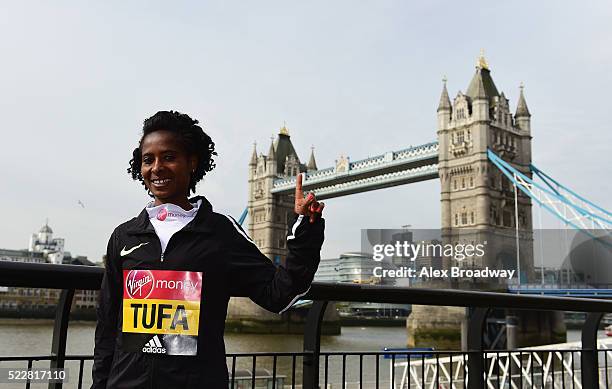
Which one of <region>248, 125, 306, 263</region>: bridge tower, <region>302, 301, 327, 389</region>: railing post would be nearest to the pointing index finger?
<region>302, 301, 327, 389</region>: railing post

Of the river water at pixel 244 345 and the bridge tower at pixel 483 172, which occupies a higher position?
the bridge tower at pixel 483 172

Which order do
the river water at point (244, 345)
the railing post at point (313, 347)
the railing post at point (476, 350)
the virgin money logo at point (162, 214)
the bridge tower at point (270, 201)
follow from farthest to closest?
the bridge tower at point (270, 201) < the river water at point (244, 345) < the railing post at point (476, 350) < the railing post at point (313, 347) < the virgin money logo at point (162, 214)

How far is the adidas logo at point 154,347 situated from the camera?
43.9 inches

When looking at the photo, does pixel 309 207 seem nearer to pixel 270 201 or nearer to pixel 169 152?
pixel 169 152

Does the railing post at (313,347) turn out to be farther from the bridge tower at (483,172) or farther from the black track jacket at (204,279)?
the bridge tower at (483,172)

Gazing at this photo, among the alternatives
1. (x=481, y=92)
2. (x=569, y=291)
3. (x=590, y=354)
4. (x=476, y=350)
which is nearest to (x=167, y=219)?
(x=476, y=350)

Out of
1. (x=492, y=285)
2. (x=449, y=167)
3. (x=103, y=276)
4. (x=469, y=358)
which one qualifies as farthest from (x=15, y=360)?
(x=449, y=167)

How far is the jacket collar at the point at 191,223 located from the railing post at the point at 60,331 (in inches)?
10.2

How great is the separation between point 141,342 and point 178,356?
0.07m

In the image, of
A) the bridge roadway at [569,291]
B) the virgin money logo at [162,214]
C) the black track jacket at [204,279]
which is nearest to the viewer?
the black track jacket at [204,279]

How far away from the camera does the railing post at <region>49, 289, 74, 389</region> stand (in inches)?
52.7

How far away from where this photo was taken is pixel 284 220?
47.2 metres

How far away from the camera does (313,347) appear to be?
1753 millimetres

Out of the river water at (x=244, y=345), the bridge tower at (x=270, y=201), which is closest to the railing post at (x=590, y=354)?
the river water at (x=244, y=345)
